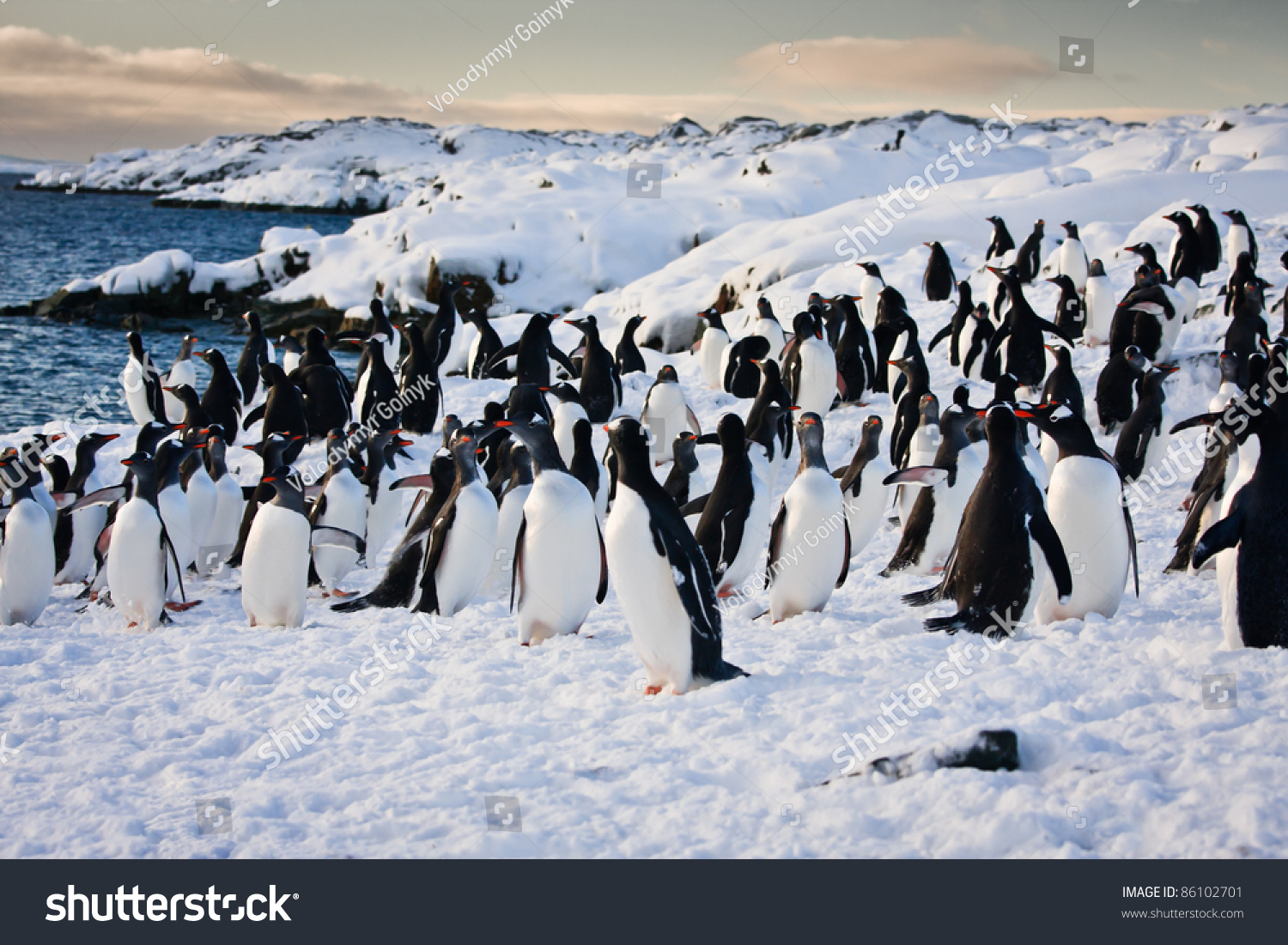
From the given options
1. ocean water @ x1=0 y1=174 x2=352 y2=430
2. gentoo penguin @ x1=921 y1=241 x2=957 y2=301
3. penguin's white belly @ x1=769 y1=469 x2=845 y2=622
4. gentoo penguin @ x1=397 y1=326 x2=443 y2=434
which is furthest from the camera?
ocean water @ x1=0 y1=174 x2=352 y2=430

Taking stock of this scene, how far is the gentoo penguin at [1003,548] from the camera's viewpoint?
4.53 meters

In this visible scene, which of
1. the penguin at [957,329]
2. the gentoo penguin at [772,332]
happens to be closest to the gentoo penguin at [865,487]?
the penguin at [957,329]

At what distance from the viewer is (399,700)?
4188mm

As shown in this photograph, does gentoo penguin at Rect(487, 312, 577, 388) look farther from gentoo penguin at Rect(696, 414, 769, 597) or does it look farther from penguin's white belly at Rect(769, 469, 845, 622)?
penguin's white belly at Rect(769, 469, 845, 622)

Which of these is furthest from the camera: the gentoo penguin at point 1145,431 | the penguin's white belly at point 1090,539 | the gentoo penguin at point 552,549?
the gentoo penguin at point 1145,431

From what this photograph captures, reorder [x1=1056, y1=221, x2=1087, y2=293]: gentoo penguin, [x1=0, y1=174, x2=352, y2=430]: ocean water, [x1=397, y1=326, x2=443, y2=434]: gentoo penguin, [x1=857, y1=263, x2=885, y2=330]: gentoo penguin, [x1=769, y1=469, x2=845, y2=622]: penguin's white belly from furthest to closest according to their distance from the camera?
[x1=0, y1=174, x2=352, y2=430]: ocean water < [x1=857, y1=263, x2=885, y2=330]: gentoo penguin < [x1=1056, y1=221, x2=1087, y2=293]: gentoo penguin < [x1=397, y1=326, x2=443, y2=434]: gentoo penguin < [x1=769, y1=469, x2=845, y2=622]: penguin's white belly

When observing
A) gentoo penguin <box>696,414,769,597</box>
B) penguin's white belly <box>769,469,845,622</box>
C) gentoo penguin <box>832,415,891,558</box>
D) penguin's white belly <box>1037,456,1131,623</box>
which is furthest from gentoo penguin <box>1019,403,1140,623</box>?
gentoo penguin <box>832,415,891,558</box>

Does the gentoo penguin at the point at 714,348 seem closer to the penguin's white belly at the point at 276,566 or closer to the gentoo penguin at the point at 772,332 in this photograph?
the gentoo penguin at the point at 772,332

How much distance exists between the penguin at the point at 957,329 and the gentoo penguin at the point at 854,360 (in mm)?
1098

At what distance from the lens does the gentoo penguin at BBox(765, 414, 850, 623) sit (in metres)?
5.38

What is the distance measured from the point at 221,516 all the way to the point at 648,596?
4732 millimetres

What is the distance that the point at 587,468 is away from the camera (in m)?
6.58

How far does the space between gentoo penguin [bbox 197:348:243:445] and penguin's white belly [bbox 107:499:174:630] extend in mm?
4729
